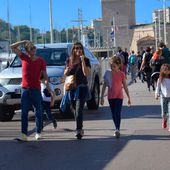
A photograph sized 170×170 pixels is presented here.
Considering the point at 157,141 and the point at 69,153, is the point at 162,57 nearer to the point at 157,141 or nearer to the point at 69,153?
the point at 157,141

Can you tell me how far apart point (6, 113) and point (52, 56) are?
1904 mm

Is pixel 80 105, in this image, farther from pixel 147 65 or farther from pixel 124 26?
pixel 124 26

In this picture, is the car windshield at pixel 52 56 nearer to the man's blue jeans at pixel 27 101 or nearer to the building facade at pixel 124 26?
the man's blue jeans at pixel 27 101

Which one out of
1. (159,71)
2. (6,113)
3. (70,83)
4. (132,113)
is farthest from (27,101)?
(159,71)

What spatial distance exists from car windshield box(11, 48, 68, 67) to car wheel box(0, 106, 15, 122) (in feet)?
4.05

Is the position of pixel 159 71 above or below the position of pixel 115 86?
below

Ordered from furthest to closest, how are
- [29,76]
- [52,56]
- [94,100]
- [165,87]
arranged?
[94,100]
[52,56]
[165,87]
[29,76]

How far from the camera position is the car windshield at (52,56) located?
47.5 ft

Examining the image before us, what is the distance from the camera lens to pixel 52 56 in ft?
48.3

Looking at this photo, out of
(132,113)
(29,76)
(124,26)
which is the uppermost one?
(124,26)

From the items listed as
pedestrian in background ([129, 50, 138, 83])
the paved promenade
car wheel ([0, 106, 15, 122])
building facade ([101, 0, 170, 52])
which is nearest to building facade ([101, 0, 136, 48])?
building facade ([101, 0, 170, 52])

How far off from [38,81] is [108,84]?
4.43ft

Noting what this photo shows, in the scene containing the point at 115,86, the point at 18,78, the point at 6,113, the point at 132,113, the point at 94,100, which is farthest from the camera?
the point at 94,100

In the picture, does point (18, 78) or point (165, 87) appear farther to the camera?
point (18, 78)
